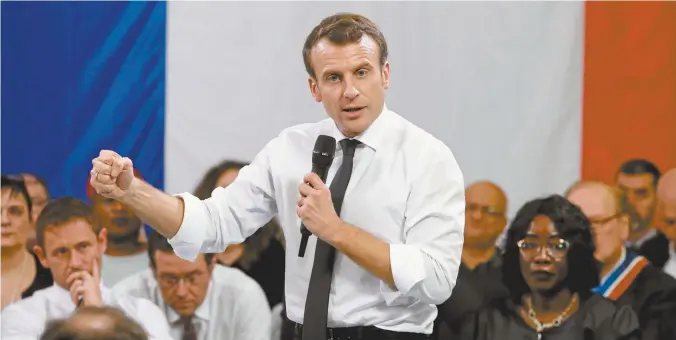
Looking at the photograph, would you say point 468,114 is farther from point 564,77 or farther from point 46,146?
point 46,146

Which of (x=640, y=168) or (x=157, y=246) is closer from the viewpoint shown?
(x=157, y=246)

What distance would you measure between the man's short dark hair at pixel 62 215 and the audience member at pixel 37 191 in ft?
0.32

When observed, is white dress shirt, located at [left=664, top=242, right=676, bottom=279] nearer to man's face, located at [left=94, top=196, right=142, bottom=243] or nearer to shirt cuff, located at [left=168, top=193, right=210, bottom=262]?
man's face, located at [left=94, top=196, right=142, bottom=243]

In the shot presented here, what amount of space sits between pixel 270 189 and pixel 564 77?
238cm

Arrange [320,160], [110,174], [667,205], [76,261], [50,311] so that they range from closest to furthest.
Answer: [110,174], [320,160], [50,311], [76,261], [667,205]

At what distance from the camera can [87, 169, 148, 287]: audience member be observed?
3.98m

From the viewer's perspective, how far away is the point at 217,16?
13.4ft

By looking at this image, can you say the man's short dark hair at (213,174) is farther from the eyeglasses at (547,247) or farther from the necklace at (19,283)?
the eyeglasses at (547,247)

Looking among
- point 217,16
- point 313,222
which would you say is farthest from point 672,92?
point 313,222

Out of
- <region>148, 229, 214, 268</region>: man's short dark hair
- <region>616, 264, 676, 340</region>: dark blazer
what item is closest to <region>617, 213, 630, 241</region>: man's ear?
<region>616, 264, 676, 340</region>: dark blazer

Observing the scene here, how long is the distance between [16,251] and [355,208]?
230 cm

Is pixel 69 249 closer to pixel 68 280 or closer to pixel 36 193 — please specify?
pixel 68 280

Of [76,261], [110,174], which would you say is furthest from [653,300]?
[110,174]

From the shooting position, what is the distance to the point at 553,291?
3475mm
